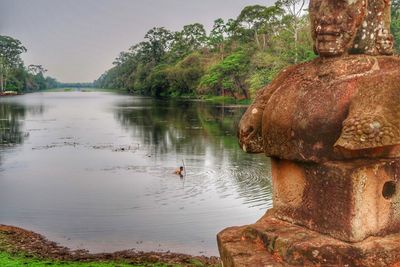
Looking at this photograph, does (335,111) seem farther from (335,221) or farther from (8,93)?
(8,93)

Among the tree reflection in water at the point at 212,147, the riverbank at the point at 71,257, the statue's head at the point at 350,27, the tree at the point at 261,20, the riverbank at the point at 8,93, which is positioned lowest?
the riverbank at the point at 71,257

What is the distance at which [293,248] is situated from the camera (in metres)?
3.37

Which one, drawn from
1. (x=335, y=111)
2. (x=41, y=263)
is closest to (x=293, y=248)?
(x=335, y=111)

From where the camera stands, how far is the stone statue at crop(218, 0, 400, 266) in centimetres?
316

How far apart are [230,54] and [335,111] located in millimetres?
73163

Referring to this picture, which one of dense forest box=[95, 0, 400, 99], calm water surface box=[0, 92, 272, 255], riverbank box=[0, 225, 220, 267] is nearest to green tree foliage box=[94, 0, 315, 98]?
dense forest box=[95, 0, 400, 99]

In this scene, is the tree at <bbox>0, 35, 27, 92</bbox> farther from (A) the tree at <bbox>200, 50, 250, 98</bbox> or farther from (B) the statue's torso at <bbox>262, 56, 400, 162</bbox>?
(B) the statue's torso at <bbox>262, 56, 400, 162</bbox>

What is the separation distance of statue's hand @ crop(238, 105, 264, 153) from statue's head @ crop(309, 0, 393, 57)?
2.30ft

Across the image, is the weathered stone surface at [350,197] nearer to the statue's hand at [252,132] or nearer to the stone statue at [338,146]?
the stone statue at [338,146]

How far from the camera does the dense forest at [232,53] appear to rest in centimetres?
5006

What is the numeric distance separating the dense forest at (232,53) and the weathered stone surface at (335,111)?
3927cm

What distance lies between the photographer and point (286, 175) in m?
3.74

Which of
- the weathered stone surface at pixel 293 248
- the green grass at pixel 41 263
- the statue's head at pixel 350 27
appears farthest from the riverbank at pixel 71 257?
the statue's head at pixel 350 27

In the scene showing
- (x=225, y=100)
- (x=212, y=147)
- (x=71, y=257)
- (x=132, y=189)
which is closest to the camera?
(x=71, y=257)
